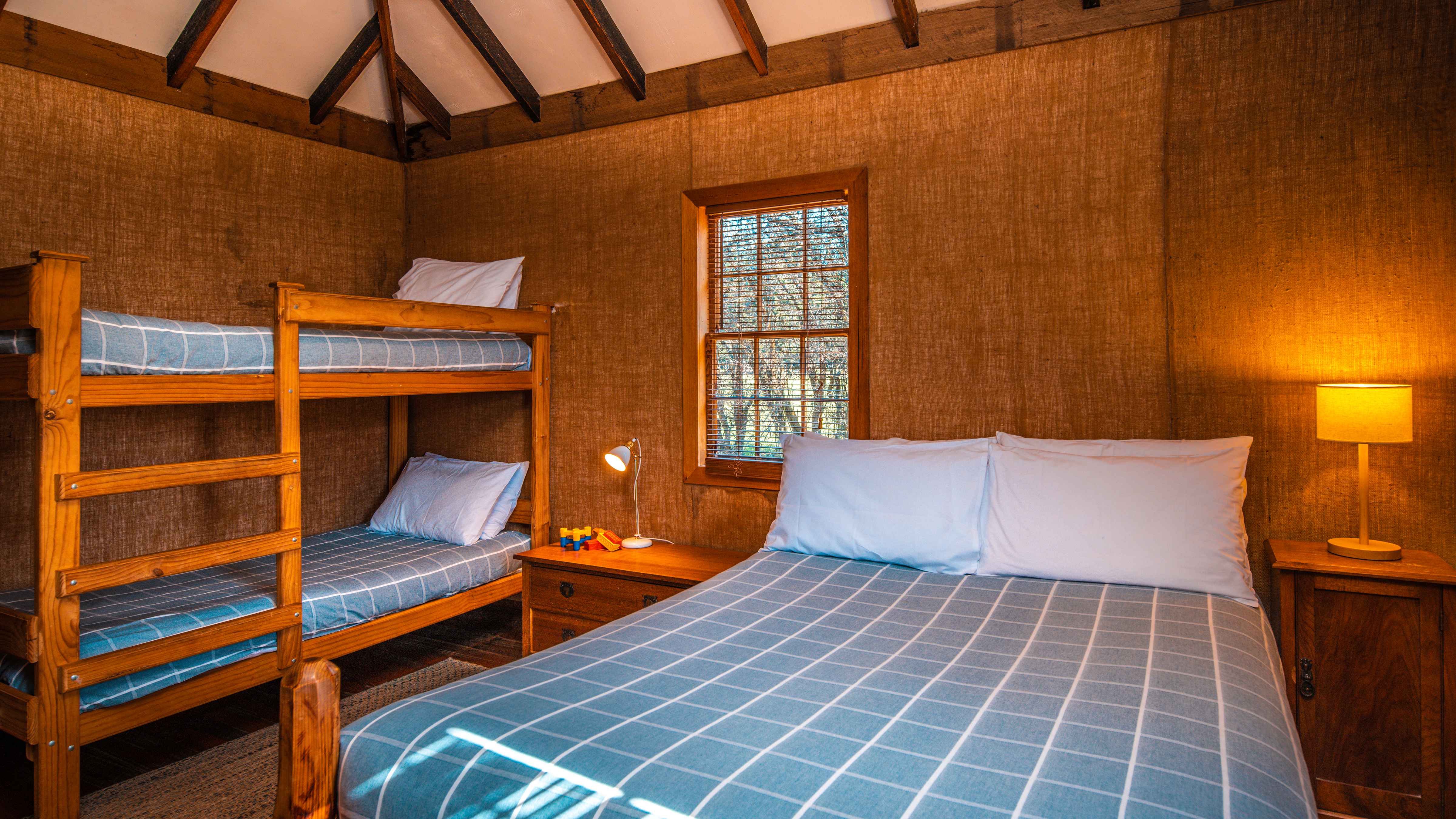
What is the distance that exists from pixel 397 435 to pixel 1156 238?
369 cm

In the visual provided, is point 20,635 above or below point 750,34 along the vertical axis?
below

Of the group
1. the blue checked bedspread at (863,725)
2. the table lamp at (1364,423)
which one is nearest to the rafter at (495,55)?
the blue checked bedspread at (863,725)

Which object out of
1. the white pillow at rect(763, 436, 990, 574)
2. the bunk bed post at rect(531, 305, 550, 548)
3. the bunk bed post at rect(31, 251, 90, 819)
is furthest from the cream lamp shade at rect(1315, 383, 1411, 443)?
the bunk bed post at rect(31, 251, 90, 819)

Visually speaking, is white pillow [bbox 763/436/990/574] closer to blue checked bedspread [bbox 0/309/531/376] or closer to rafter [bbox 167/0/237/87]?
blue checked bedspread [bbox 0/309/531/376]

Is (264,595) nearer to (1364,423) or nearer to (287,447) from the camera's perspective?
(287,447)

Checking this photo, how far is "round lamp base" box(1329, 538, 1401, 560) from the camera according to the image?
226 cm

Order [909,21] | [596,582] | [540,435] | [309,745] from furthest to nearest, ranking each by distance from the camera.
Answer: [540,435] < [596,582] < [909,21] < [309,745]

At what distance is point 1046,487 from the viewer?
2.40 metres

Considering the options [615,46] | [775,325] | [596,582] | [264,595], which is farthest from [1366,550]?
[264,595]

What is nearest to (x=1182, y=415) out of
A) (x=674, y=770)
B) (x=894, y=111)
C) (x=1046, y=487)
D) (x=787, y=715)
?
(x=1046, y=487)

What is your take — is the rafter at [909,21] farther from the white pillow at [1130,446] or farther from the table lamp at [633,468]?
the table lamp at [633,468]

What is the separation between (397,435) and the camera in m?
4.33

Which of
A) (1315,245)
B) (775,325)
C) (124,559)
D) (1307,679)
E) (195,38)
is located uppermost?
(195,38)

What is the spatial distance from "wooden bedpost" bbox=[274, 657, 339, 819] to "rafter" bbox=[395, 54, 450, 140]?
3.41 metres
